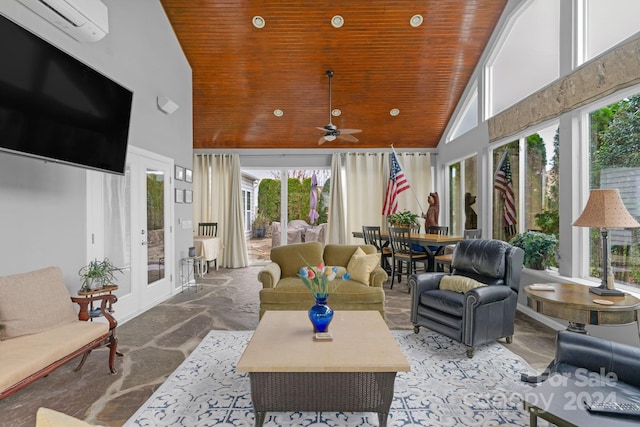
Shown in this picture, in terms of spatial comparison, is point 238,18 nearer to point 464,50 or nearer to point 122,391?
point 464,50

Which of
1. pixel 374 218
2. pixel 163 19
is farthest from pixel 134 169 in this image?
pixel 374 218

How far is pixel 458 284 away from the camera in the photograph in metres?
3.12

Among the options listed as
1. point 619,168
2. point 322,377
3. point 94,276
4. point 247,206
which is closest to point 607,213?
point 619,168

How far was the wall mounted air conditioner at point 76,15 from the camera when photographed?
2568 millimetres

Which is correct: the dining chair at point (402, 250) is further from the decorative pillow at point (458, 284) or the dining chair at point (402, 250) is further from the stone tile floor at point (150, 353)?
the decorative pillow at point (458, 284)

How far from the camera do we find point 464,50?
5.13m

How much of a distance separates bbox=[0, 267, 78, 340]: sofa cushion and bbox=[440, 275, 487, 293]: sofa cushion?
3246 millimetres

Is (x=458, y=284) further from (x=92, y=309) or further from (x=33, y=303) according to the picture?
(x=33, y=303)

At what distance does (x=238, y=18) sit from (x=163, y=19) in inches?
40.6

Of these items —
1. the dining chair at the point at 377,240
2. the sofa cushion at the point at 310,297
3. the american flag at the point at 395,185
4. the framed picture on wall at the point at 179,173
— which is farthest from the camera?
the american flag at the point at 395,185

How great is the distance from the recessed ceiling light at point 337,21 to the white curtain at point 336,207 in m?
3.05

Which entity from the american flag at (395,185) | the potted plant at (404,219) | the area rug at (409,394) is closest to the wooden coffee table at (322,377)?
the area rug at (409,394)

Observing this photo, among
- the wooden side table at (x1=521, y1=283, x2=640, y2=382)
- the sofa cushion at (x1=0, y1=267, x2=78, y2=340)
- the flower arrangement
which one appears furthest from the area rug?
the sofa cushion at (x1=0, y1=267, x2=78, y2=340)

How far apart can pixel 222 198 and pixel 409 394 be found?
19.8 feet
